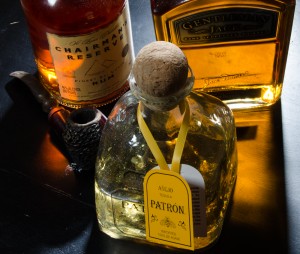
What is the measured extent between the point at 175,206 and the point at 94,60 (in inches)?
9.3

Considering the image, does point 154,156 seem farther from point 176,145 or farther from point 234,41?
point 234,41

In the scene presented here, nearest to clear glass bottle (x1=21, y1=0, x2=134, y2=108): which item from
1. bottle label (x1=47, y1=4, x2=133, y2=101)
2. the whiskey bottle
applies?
bottle label (x1=47, y1=4, x2=133, y2=101)

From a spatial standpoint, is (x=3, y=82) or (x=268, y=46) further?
(x=3, y=82)

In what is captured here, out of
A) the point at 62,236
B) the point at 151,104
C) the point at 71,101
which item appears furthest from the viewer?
the point at 71,101

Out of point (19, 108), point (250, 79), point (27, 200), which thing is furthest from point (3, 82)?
point (250, 79)

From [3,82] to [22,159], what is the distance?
0.15 meters

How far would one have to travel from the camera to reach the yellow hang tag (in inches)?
23.5

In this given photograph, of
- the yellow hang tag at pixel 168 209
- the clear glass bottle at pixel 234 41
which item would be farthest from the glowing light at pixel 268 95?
the yellow hang tag at pixel 168 209

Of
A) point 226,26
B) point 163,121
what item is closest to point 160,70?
point 163,121

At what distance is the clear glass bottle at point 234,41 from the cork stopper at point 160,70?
0.51 ft

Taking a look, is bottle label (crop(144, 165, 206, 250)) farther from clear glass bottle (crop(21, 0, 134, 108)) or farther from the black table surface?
clear glass bottle (crop(21, 0, 134, 108))

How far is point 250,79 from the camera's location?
30.4 inches

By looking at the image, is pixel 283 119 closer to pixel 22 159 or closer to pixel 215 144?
pixel 215 144

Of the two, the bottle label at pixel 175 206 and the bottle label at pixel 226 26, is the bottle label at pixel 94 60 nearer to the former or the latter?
the bottle label at pixel 226 26
